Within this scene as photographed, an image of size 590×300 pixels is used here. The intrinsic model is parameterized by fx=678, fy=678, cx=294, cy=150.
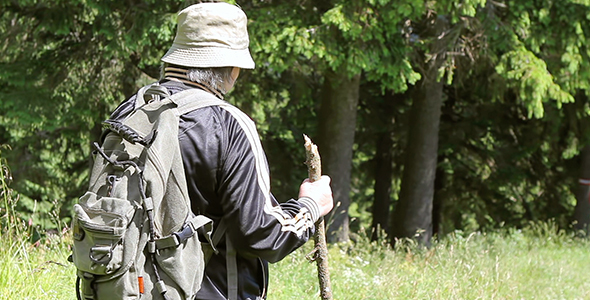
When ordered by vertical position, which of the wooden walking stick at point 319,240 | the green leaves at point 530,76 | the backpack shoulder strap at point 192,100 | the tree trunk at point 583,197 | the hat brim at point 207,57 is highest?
the green leaves at point 530,76

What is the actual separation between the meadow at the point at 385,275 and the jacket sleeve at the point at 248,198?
1.98m

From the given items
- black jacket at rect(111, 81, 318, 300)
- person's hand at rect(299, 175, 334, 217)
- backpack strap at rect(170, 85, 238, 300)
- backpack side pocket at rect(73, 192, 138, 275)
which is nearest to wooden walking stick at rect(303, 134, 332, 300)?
person's hand at rect(299, 175, 334, 217)

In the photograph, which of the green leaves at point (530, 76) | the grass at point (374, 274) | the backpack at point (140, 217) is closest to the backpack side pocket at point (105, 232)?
the backpack at point (140, 217)

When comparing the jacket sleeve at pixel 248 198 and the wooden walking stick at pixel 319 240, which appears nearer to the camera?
the jacket sleeve at pixel 248 198

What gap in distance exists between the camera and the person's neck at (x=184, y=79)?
7.78 ft

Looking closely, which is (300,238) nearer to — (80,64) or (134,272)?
(134,272)

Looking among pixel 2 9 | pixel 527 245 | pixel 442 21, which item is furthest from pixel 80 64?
pixel 527 245

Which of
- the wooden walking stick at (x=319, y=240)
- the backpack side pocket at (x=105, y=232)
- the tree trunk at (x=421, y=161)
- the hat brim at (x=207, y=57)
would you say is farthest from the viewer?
the tree trunk at (x=421, y=161)

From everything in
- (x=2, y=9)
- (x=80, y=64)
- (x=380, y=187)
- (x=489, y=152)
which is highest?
(x=2, y=9)

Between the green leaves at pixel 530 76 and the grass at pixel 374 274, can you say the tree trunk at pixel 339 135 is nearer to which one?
the green leaves at pixel 530 76

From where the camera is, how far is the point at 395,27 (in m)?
8.41

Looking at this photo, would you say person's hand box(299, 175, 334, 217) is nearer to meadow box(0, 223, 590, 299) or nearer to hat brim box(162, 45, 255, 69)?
hat brim box(162, 45, 255, 69)

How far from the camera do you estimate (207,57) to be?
2330mm

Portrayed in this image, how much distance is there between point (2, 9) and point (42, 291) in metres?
6.15
